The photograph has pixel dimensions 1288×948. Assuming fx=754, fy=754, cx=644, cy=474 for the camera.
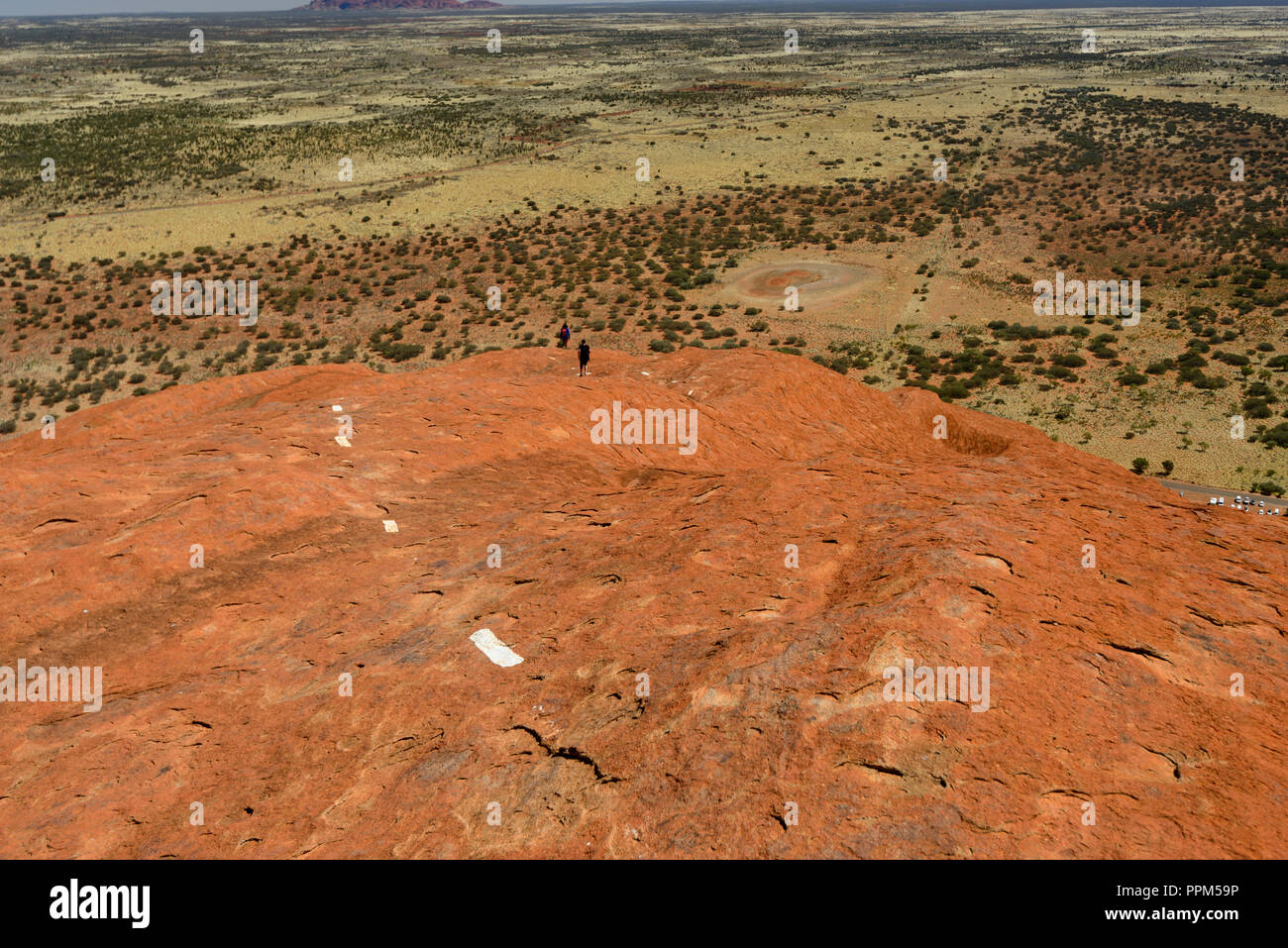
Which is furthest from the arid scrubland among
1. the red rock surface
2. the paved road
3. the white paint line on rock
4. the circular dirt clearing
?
the white paint line on rock

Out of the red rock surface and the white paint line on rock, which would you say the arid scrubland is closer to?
the red rock surface

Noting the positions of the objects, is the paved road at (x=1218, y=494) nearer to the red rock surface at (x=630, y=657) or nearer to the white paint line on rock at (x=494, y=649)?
the red rock surface at (x=630, y=657)

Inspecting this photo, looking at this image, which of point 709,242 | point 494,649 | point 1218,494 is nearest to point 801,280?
point 709,242

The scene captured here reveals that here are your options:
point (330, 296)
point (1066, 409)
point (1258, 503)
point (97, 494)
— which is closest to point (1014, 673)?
point (97, 494)

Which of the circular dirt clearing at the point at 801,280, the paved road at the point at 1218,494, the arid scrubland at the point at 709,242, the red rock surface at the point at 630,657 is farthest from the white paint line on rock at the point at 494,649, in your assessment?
the circular dirt clearing at the point at 801,280

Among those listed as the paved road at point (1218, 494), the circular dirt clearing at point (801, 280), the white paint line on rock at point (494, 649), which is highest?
the circular dirt clearing at point (801, 280)

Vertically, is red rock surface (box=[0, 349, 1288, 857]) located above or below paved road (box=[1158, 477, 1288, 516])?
above
